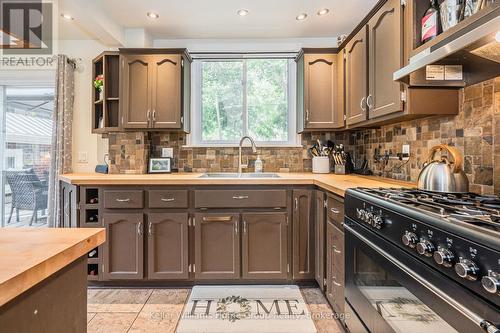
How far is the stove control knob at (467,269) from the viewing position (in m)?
0.72

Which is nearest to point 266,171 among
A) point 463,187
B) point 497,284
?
point 463,187

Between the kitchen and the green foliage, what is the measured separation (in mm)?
16

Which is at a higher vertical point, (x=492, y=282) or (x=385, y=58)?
(x=385, y=58)

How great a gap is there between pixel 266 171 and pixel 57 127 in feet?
7.27

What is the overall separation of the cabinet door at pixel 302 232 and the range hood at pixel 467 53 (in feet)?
3.71

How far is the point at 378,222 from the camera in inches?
47.9

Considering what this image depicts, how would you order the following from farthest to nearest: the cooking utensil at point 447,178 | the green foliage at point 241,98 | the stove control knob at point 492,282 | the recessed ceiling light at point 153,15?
the green foliage at point 241,98, the recessed ceiling light at point 153,15, the cooking utensil at point 447,178, the stove control knob at point 492,282

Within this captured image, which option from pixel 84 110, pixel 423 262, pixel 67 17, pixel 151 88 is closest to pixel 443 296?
pixel 423 262

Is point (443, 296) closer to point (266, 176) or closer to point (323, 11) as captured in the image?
point (266, 176)

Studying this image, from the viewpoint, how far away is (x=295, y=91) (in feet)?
10.4

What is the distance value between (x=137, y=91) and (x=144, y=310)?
1.93 meters

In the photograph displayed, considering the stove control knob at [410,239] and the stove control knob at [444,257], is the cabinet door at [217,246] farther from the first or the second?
the stove control knob at [444,257]

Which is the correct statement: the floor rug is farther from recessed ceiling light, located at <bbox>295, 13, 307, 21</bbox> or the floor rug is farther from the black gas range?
recessed ceiling light, located at <bbox>295, 13, 307, 21</bbox>

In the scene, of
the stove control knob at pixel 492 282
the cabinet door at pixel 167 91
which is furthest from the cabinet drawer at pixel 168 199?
the stove control knob at pixel 492 282
